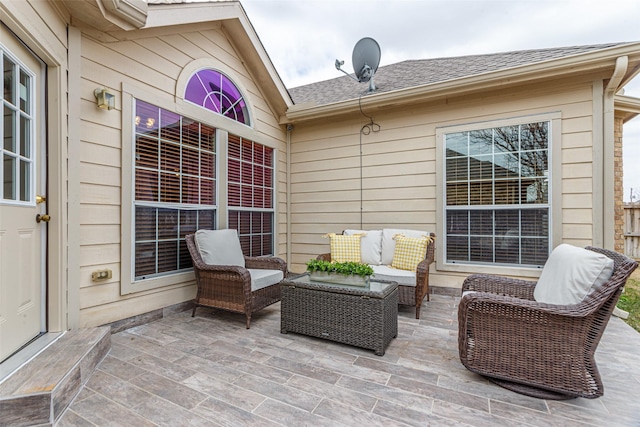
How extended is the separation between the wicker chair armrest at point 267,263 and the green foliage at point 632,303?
12.2ft

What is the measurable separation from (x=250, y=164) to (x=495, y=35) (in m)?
4.68

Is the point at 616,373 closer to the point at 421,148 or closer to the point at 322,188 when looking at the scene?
the point at 421,148

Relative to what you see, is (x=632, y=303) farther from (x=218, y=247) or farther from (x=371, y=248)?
(x=218, y=247)

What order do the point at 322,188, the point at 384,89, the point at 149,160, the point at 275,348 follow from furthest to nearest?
the point at 322,188 → the point at 384,89 → the point at 149,160 → the point at 275,348

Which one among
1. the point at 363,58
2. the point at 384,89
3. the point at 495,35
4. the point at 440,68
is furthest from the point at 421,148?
the point at 495,35

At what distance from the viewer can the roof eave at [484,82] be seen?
313 centimetres

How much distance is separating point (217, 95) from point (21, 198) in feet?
8.12

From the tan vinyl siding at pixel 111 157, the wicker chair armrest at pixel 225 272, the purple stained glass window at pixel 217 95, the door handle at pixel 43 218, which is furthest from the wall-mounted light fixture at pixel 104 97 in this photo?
the wicker chair armrest at pixel 225 272

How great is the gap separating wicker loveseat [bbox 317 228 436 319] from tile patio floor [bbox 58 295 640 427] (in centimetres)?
54

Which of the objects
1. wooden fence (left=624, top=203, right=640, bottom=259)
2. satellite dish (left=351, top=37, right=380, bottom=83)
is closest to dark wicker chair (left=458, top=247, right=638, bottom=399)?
satellite dish (left=351, top=37, right=380, bottom=83)

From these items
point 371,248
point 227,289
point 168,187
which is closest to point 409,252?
point 371,248

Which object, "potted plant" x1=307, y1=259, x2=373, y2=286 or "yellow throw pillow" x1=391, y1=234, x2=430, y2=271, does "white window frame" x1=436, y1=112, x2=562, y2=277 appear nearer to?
"yellow throw pillow" x1=391, y1=234, x2=430, y2=271

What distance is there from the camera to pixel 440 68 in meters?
4.78

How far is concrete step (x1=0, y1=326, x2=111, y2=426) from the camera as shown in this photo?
1.53 m
